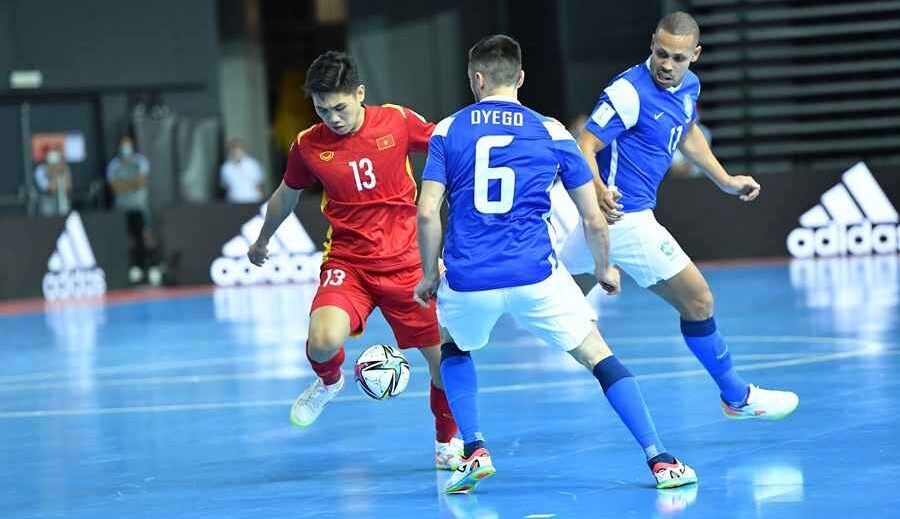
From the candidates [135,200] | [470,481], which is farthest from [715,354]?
[135,200]

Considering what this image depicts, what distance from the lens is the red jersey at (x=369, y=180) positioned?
24.2 feet

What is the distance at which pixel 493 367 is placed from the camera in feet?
36.2

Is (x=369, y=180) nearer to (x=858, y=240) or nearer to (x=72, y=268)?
(x=858, y=240)

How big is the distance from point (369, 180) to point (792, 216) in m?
13.9

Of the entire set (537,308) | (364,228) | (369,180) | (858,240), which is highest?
(369,180)

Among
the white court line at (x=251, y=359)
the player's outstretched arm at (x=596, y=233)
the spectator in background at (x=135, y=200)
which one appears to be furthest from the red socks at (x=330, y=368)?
the spectator in background at (x=135, y=200)

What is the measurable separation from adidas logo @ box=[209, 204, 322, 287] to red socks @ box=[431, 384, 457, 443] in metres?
13.0

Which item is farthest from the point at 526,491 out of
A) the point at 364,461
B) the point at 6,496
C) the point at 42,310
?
the point at 42,310

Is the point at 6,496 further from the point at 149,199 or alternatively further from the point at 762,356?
the point at 149,199

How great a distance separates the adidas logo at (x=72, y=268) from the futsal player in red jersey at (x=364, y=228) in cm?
1394

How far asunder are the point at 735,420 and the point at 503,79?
103 inches

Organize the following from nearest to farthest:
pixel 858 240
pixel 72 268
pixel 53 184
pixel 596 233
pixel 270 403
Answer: pixel 596 233 → pixel 270 403 → pixel 858 240 → pixel 72 268 → pixel 53 184

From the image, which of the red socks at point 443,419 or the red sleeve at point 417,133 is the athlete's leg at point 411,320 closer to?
the red socks at point 443,419

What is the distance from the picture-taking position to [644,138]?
767 cm
